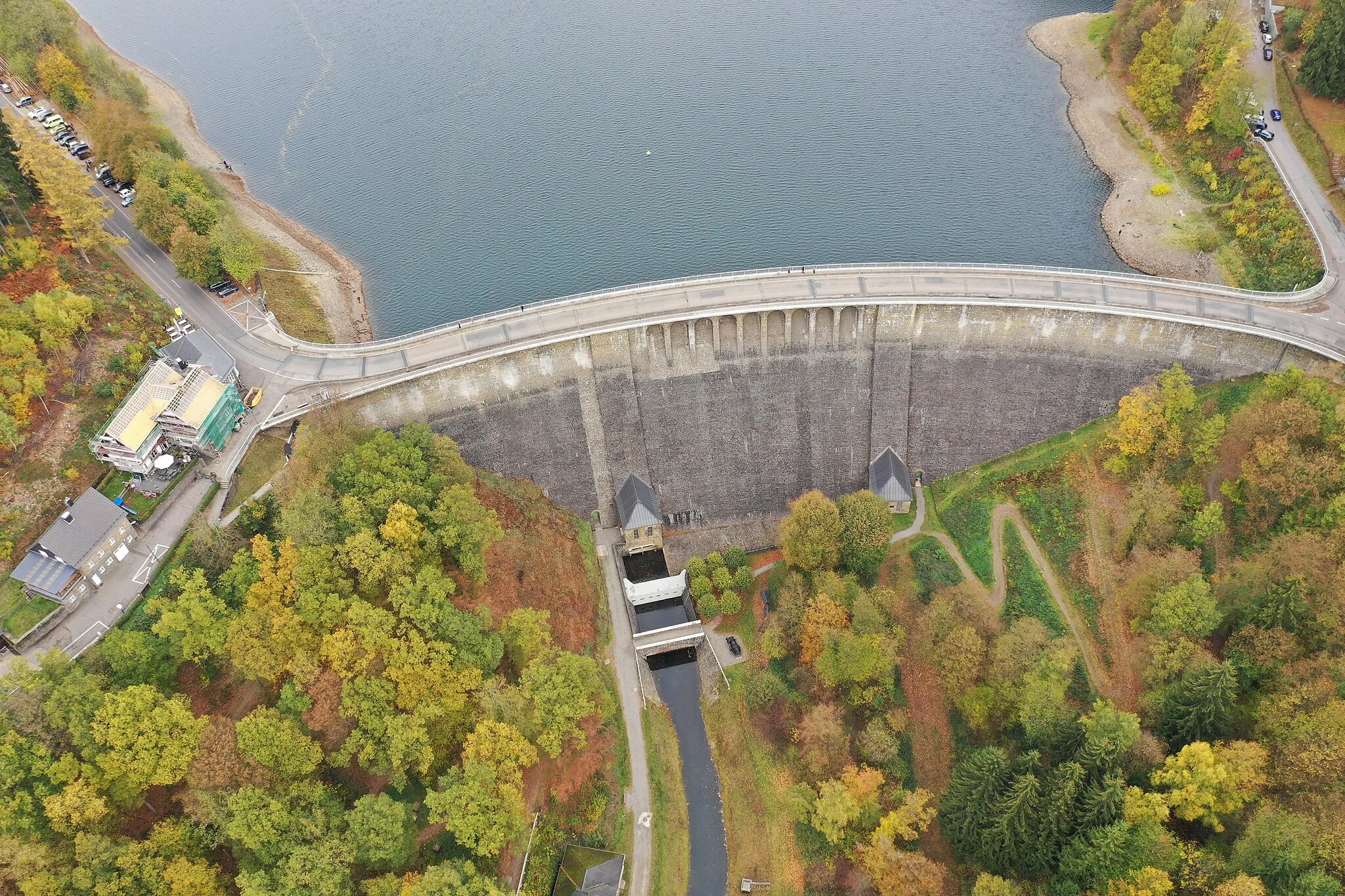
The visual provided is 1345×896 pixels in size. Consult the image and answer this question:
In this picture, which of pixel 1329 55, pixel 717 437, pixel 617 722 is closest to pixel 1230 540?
pixel 717 437

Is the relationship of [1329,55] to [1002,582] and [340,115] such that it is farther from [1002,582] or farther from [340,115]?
[340,115]

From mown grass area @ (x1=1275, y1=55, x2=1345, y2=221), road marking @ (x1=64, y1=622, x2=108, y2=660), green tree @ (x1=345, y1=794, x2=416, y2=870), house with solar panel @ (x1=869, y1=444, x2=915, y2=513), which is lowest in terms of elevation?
green tree @ (x1=345, y1=794, x2=416, y2=870)

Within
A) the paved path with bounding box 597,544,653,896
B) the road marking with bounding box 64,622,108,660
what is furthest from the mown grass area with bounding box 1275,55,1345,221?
the road marking with bounding box 64,622,108,660

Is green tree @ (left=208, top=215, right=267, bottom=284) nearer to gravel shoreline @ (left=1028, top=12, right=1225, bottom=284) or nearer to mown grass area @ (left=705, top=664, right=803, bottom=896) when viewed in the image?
mown grass area @ (left=705, top=664, right=803, bottom=896)

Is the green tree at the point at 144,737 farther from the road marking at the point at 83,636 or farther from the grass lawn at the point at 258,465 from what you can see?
the grass lawn at the point at 258,465

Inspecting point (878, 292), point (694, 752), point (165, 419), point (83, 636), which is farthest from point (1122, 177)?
point (83, 636)

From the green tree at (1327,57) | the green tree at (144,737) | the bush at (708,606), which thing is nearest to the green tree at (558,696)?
the bush at (708,606)
